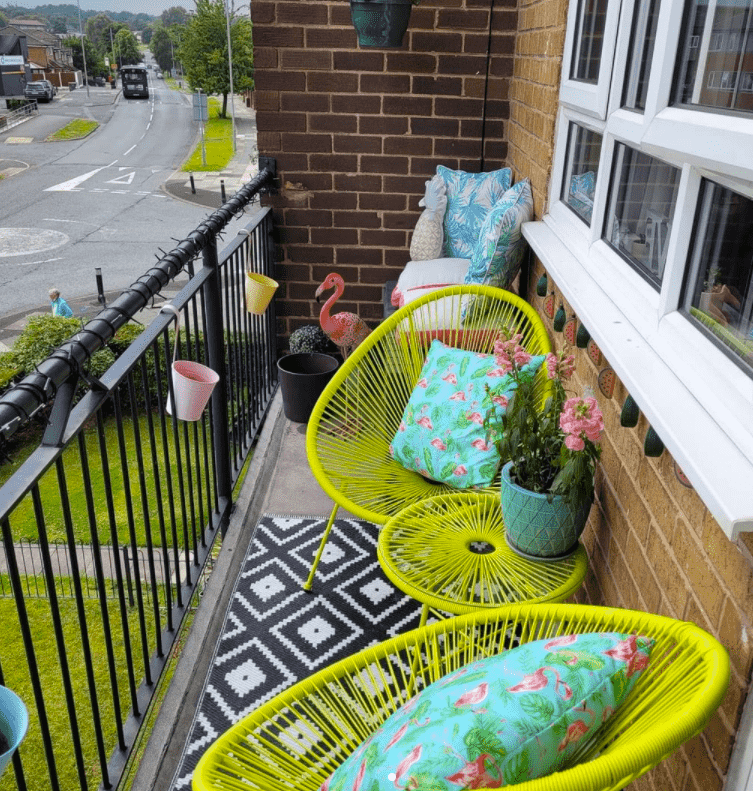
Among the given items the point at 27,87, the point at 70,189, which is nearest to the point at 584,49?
the point at 70,189

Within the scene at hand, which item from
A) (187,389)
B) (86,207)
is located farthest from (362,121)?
(86,207)

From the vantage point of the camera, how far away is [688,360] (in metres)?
1.42

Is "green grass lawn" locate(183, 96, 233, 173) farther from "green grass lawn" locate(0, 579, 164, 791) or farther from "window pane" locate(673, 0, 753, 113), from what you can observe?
"window pane" locate(673, 0, 753, 113)

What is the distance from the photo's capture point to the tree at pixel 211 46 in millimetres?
33531

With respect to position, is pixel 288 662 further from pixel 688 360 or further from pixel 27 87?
pixel 27 87

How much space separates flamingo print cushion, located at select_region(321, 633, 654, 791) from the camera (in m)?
0.92

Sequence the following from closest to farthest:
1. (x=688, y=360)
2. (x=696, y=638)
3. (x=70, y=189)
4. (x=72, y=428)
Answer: (x=696, y=638), (x=72, y=428), (x=688, y=360), (x=70, y=189)

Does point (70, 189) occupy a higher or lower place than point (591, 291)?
lower

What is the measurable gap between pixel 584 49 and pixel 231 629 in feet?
6.48

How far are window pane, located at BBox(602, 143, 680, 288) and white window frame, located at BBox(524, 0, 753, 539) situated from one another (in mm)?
32

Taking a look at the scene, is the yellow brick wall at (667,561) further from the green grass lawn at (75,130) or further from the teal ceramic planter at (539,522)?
the green grass lawn at (75,130)

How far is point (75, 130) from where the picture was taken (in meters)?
36.0

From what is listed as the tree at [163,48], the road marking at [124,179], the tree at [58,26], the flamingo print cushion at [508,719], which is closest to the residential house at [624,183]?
the flamingo print cushion at [508,719]

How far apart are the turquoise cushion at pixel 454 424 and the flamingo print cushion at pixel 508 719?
1056 mm
